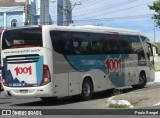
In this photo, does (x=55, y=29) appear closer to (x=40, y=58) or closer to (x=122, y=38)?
(x=40, y=58)

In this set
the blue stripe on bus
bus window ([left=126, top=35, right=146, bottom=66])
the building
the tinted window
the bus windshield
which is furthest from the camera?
the building

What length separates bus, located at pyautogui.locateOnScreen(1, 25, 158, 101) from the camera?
56.7 feet

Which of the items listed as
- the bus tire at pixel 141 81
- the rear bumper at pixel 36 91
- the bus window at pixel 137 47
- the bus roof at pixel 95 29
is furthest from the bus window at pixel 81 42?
the bus tire at pixel 141 81

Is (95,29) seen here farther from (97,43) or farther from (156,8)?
(156,8)

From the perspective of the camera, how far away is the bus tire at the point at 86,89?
1922cm

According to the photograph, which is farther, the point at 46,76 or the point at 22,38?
the point at 22,38

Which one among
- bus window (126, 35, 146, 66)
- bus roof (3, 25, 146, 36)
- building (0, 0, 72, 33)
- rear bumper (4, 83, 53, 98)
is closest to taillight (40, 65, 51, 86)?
rear bumper (4, 83, 53, 98)

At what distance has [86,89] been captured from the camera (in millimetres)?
19469

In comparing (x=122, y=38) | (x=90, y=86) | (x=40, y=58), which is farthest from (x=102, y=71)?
(x=40, y=58)

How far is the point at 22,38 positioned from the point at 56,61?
5.34 feet

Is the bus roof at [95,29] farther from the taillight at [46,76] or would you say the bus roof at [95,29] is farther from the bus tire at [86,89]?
the bus tire at [86,89]

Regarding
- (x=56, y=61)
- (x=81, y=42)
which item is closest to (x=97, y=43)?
(x=81, y=42)

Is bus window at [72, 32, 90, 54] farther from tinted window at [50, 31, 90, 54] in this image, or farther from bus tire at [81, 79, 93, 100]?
bus tire at [81, 79, 93, 100]

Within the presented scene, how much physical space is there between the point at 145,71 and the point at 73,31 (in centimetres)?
784
